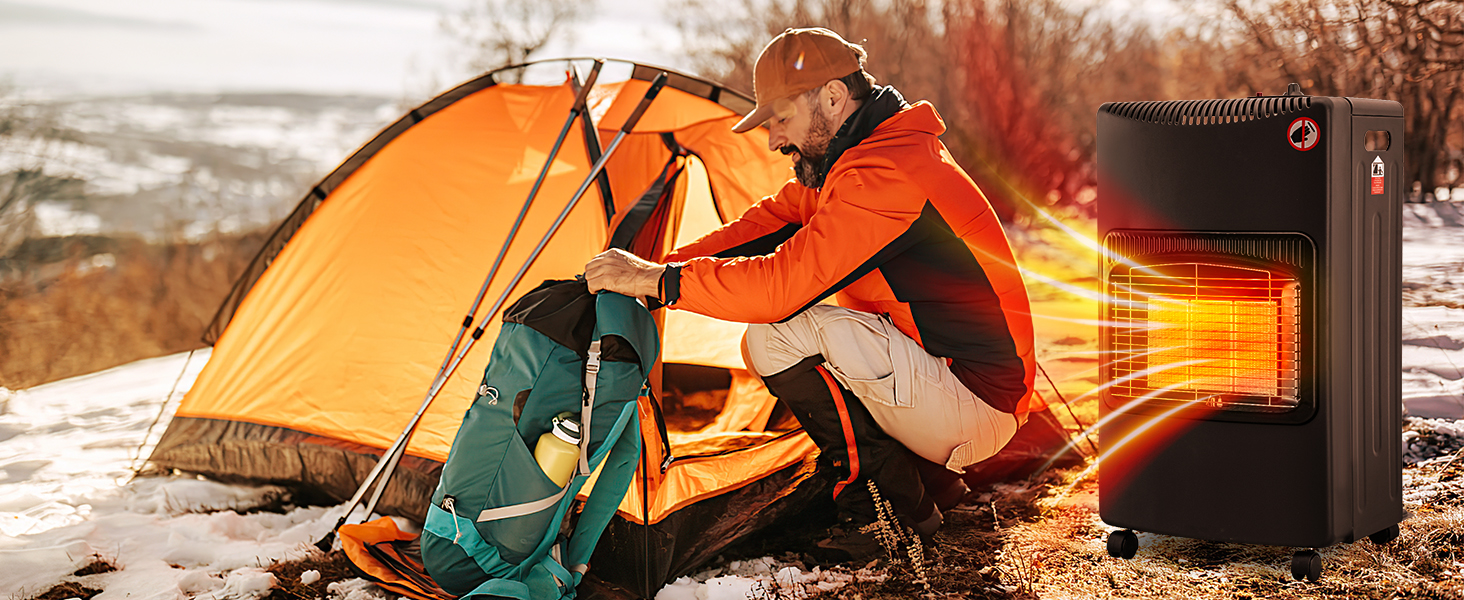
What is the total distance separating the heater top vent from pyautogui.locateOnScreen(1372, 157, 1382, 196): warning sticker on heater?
0.26 m

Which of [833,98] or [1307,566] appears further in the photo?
[833,98]

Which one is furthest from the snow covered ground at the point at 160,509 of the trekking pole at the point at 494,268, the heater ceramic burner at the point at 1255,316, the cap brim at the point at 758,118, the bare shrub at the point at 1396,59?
the bare shrub at the point at 1396,59

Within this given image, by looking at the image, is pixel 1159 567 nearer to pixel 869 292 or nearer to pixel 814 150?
pixel 869 292

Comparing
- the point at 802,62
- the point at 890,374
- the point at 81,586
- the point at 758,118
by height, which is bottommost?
the point at 81,586

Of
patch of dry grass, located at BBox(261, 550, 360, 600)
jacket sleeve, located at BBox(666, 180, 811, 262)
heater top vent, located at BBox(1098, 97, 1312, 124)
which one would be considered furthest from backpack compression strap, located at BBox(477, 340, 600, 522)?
heater top vent, located at BBox(1098, 97, 1312, 124)

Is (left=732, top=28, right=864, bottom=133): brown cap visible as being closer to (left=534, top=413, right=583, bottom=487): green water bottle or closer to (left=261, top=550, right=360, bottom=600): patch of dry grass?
(left=534, top=413, right=583, bottom=487): green water bottle

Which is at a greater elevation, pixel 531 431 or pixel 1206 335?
pixel 1206 335

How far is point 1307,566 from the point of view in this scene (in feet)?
6.21

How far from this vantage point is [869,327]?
7.03 ft

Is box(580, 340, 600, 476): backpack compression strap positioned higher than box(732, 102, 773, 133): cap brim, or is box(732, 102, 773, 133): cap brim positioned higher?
box(732, 102, 773, 133): cap brim

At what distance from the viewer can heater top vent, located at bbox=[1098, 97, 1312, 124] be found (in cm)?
180

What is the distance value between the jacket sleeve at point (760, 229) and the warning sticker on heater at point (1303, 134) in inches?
43.8

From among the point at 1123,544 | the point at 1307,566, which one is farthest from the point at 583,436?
the point at 1307,566

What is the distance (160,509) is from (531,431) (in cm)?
158
